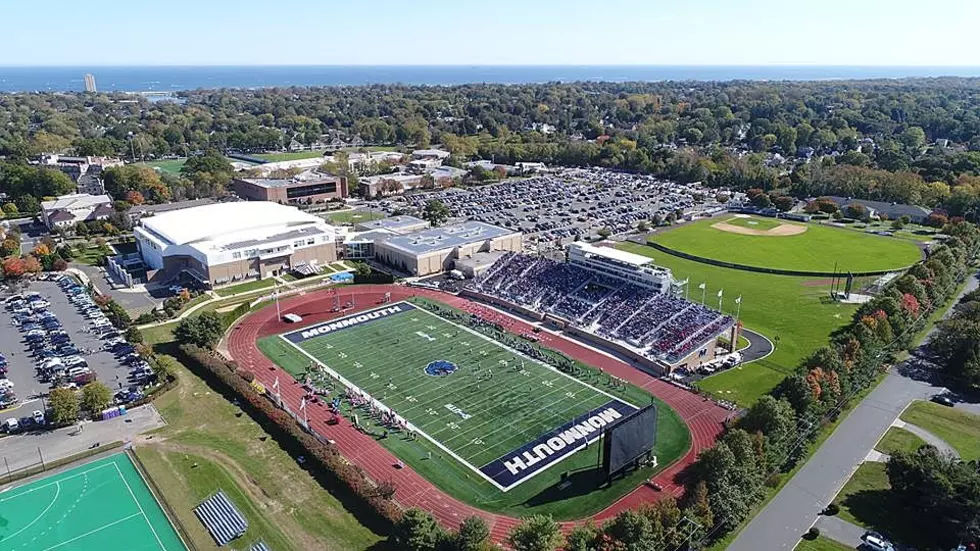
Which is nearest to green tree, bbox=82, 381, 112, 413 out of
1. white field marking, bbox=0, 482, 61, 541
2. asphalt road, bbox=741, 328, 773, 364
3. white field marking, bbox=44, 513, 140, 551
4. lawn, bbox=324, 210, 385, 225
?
white field marking, bbox=0, 482, 61, 541

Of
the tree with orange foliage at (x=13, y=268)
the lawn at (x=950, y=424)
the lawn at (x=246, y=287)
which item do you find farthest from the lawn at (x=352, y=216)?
the lawn at (x=950, y=424)

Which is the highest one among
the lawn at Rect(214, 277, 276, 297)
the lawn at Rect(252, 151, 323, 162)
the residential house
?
the lawn at Rect(252, 151, 323, 162)

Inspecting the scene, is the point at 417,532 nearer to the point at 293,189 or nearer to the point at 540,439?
the point at 540,439

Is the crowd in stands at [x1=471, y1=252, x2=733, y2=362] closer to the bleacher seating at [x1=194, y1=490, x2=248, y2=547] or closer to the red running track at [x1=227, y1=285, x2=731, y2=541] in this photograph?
the red running track at [x1=227, y1=285, x2=731, y2=541]

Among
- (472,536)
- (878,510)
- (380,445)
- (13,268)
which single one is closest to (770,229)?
(878,510)

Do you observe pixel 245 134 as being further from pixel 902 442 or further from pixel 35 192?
pixel 902 442

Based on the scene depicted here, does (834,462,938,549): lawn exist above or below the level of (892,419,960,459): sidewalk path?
below

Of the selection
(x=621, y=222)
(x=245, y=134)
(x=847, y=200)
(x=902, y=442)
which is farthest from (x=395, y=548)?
(x=245, y=134)
